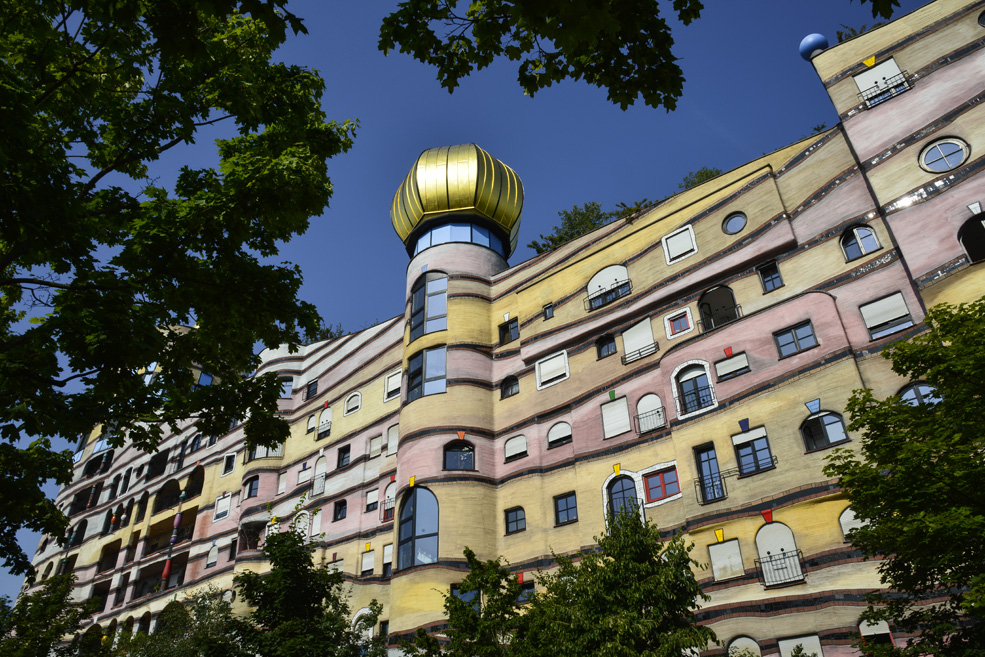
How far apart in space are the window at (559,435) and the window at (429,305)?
5378 mm

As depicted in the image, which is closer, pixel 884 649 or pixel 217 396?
pixel 217 396

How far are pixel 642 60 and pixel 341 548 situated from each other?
2223 cm

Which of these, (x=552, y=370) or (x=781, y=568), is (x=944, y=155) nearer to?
(x=781, y=568)

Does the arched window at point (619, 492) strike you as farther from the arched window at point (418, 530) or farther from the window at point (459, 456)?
the arched window at point (418, 530)

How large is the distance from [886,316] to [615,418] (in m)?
6.92

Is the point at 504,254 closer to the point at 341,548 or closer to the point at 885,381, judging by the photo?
the point at 341,548

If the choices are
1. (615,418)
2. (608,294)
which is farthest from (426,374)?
(615,418)

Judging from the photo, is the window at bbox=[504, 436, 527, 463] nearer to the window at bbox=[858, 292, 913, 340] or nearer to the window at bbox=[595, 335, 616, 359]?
the window at bbox=[595, 335, 616, 359]

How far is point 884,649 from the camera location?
34.0ft

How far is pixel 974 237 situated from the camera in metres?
15.1

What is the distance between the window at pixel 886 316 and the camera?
15141 millimetres

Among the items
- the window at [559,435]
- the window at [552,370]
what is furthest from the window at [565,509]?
the window at [552,370]

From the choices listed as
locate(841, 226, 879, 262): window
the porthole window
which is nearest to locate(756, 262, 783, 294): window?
locate(841, 226, 879, 262): window

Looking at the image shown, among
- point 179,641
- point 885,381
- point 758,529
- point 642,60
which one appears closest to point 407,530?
point 179,641
